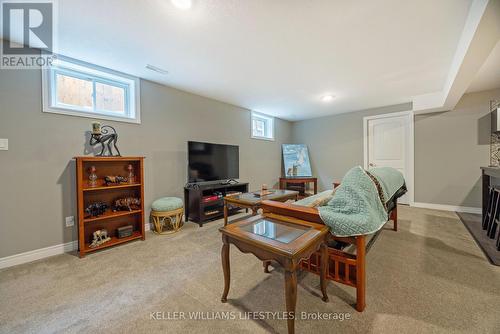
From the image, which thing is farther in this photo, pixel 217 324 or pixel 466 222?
pixel 466 222

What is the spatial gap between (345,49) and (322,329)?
8.68 ft

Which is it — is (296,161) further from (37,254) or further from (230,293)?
(37,254)

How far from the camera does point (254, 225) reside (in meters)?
1.44

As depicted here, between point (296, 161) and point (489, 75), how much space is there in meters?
3.69

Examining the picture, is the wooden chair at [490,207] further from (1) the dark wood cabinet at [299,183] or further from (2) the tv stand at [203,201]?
(2) the tv stand at [203,201]

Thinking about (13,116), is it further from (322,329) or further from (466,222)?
(466,222)

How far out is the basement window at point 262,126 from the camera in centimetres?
497

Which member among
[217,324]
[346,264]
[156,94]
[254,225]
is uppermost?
[156,94]

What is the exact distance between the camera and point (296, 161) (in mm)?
5551

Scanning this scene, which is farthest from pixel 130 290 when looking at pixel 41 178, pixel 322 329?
pixel 41 178

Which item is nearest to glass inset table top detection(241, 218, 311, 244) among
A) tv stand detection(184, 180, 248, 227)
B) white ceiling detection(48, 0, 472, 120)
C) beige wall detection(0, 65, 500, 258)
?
white ceiling detection(48, 0, 472, 120)

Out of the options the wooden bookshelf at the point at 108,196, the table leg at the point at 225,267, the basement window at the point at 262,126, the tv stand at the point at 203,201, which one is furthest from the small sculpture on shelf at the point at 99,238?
the basement window at the point at 262,126

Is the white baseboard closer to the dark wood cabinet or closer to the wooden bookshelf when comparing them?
the wooden bookshelf

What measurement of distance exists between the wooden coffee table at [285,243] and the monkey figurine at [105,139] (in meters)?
2.15
